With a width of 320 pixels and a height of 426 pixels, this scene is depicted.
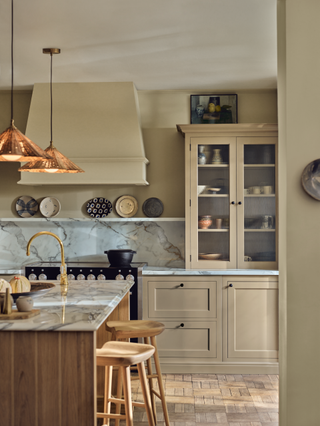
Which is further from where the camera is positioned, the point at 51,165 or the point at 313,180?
the point at 51,165

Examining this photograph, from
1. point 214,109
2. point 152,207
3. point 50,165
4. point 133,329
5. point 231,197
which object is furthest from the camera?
point 152,207

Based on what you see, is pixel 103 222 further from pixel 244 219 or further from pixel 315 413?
pixel 315 413

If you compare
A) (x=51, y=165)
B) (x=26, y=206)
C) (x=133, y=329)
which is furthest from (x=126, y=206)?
(x=133, y=329)

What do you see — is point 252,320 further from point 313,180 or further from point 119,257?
point 313,180

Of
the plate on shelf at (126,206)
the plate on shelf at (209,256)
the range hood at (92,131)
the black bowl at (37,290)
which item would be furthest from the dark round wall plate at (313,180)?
the plate on shelf at (126,206)

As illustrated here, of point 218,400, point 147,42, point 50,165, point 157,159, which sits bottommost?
point 218,400

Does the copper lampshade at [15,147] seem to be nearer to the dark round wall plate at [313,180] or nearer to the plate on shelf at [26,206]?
the dark round wall plate at [313,180]

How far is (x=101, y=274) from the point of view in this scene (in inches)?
154

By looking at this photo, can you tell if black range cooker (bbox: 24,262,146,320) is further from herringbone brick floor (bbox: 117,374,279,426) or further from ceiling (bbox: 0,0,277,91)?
ceiling (bbox: 0,0,277,91)

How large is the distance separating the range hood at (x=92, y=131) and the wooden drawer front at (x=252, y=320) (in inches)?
55.7

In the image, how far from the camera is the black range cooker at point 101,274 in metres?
3.89

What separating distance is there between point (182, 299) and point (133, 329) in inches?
54.0

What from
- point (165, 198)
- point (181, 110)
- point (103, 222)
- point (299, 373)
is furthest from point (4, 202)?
point (299, 373)

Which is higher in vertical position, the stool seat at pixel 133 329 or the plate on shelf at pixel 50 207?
the plate on shelf at pixel 50 207
